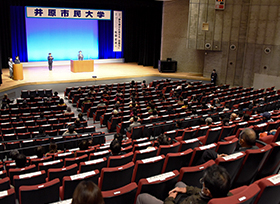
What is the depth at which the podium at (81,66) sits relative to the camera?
18406 millimetres

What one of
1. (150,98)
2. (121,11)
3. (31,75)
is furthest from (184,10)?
(31,75)

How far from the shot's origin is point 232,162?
3.35 meters

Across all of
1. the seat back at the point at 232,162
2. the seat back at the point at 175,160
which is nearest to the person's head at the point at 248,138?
the seat back at the point at 232,162

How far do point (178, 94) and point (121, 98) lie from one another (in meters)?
2.90

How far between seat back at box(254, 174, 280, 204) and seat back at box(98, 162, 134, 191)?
164 centimetres


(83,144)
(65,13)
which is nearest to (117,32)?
(65,13)

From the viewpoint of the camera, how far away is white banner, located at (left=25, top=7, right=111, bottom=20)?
1834 centimetres

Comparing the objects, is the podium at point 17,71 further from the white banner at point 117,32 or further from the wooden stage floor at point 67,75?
the white banner at point 117,32

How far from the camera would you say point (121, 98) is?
12719 mm

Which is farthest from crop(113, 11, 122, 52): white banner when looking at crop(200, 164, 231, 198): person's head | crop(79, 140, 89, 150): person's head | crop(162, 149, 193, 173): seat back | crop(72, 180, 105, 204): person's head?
crop(72, 180, 105, 204): person's head

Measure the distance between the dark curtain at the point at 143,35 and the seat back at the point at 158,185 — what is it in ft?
63.6

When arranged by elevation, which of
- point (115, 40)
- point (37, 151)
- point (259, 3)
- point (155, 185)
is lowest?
point (37, 151)

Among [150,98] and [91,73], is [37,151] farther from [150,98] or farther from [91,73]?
[91,73]

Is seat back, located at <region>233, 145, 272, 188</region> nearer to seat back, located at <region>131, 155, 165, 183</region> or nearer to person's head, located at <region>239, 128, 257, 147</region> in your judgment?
person's head, located at <region>239, 128, 257, 147</region>
